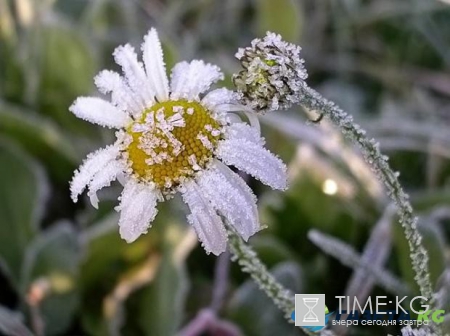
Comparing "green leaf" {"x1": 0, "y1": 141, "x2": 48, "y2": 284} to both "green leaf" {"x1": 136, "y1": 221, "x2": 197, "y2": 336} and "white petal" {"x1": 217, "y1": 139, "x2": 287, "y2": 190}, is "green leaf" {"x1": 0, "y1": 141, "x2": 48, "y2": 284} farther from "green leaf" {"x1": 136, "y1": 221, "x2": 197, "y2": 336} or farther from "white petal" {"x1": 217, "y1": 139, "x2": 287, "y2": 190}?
"white petal" {"x1": 217, "y1": 139, "x2": 287, "y2": 190}

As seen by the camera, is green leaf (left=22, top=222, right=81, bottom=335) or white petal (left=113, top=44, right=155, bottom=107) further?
green leaf (left=22, top=222, right=81, bottom=335)

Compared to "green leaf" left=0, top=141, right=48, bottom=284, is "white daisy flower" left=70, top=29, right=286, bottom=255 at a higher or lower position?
lower

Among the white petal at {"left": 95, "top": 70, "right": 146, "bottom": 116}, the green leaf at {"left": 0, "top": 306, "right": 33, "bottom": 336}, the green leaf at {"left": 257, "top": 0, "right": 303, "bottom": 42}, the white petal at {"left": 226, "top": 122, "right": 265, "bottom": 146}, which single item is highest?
the green leaf at {"left": 257, "top": 0, "right": 303, "bottom": 42}

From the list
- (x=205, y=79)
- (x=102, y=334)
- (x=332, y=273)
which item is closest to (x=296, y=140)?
(x=332, y=273)

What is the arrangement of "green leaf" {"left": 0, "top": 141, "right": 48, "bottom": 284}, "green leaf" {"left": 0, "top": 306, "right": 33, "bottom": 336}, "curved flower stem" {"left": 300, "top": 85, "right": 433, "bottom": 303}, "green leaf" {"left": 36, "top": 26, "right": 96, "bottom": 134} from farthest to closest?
"green leaf" {"left": 36, "top": 26, "right": 96, "bottom": 134} < "green leaf" {"left": 0, "top": 141, "right": 48, "bottom": 284} < "green leaf" {"left": 0, "top": 306, "right": 33, "bottom": 336} < "curved flower stem" {"left": 300, "top": 85, "right": 433, "bottom": 303}

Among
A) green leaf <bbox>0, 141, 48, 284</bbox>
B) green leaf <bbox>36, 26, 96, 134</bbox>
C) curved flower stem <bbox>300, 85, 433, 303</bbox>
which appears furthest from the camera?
green leaf <bbox>36, 26, 96, 134</bbox>

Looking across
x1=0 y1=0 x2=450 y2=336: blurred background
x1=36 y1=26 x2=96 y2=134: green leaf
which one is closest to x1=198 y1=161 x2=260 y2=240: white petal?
x1=0 y1=0 x2=450 y2=336: blurred background

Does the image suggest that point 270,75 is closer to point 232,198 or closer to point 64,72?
point 232,198

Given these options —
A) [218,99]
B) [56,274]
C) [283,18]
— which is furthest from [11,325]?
[283,18]
